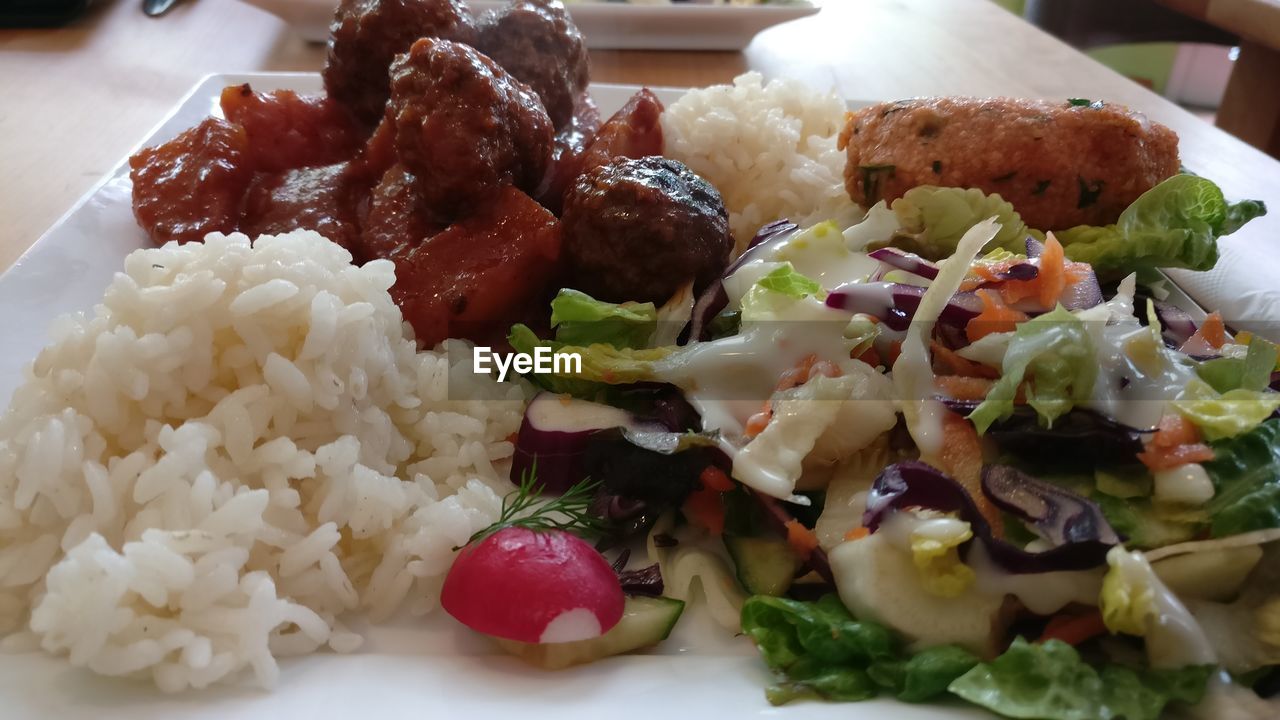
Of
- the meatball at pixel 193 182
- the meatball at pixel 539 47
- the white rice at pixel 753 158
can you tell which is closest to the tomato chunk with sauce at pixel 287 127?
the meatball at pixel 193 182

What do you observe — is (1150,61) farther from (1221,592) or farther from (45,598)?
(45,598)

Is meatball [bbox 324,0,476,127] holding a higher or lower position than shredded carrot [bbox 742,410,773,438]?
higher

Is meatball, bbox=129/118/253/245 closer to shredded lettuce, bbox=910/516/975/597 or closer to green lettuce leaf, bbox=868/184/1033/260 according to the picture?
green lettuce leaf, bbox=868/184/1033/260

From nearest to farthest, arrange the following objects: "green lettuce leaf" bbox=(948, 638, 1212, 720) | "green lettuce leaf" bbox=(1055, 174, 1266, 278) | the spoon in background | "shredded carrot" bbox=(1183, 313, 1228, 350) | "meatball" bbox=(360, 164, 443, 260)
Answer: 1. "green lettuce leaf" bbox=(948, 638, 1212, 720)
2. "shredded carrot" bbox=(1183, 313, 1228, 350)
3. "green lettuce leaf" bbox=(1055, 174, 1266, 278)
4. "meatball" bbox=(360, 164, 443, 260)
5. the spoon in background

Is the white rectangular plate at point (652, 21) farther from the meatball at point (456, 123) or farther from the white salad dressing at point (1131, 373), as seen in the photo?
the white salad dressing at point (1131, 373)

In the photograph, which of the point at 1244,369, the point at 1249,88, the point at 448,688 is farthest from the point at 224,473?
the point at 1249,88

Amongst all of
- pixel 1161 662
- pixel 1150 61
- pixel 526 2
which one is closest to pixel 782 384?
pixel 1161 662

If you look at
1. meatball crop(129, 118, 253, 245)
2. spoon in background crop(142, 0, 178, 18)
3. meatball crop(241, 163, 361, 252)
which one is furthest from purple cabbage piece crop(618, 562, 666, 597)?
spoon in background crop(142, 0, 178, 18)
